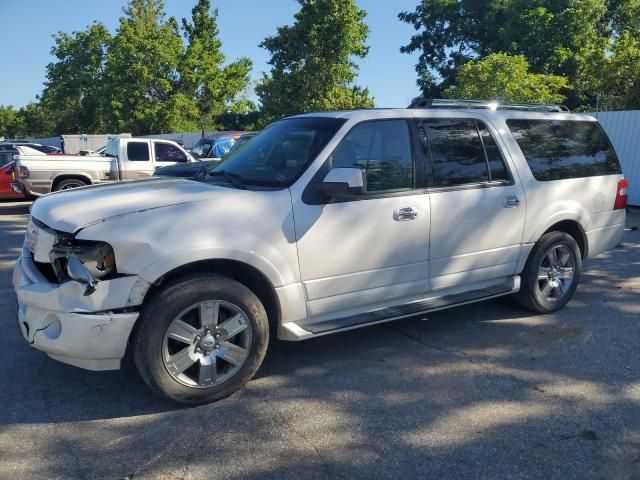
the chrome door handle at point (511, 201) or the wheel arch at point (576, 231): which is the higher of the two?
the chrome door handle at point (511, 201)

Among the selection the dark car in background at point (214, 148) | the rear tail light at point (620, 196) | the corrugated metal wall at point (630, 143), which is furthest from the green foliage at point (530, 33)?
the rear tail light at point (620, 196)

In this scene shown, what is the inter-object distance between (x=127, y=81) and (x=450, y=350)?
127 ft

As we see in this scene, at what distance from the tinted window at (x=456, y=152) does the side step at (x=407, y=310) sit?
916 mm

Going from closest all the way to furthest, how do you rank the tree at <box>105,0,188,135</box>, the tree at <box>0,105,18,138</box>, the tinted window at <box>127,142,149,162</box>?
the tinted window at <box>127,142,149,162</box>, the tree at <box>105,0,188,135</box>, the tree at <box>0,105,18,138</box>

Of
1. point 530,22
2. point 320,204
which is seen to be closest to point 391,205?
point 320,204

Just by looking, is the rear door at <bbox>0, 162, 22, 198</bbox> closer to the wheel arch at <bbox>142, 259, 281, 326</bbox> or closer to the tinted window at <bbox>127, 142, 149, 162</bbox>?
the tinted window at <bbox>127, 142, 149, 162</bbox>

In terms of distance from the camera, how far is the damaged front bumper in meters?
3.33

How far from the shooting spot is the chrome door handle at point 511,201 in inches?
193

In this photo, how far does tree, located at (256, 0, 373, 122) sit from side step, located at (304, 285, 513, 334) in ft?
83.6

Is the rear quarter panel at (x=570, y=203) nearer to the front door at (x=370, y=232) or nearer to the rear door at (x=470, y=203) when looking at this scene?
the rear door at (x=470, y=203)

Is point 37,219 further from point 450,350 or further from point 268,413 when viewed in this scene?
point 450,350

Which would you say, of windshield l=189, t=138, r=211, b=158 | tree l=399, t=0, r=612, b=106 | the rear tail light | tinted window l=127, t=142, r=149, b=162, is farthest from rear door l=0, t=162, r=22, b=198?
tree l=399, t=0, r=612, b=106

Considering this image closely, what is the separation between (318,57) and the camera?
3102 centimetres

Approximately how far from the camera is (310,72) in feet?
102
